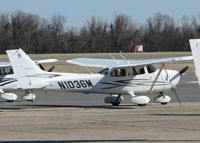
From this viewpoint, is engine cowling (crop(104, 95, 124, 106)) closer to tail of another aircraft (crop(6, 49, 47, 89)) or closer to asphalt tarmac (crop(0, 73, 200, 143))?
asphalt tarmac (crop(0, 73, 200, 143))

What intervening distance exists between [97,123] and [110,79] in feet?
24.0

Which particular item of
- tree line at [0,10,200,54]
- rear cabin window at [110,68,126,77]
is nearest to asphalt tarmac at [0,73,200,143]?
rear cabin window at [110,68,126,77]

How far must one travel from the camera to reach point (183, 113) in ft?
67.3

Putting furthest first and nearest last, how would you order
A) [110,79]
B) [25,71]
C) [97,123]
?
1. [25,71]
2. [110,79]
3. [97,123]

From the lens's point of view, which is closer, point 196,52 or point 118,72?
point 196,52

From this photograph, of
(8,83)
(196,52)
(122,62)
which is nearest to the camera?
(196,52)

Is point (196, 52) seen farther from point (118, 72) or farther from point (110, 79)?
A: point (118, 72)

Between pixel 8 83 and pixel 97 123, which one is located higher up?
pixel 97 123

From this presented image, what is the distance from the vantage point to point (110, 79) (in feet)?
82.5

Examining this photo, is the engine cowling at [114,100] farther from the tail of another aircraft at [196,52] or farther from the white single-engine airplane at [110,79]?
the tail of another aircraft at [196,52]

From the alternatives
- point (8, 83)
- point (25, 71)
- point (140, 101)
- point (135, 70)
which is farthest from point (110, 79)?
point (8, 83)

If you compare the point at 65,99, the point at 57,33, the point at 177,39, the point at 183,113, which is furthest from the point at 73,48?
the point at 183,113

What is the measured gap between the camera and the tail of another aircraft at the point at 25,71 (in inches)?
981

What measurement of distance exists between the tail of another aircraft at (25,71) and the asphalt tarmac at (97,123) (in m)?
0.90
